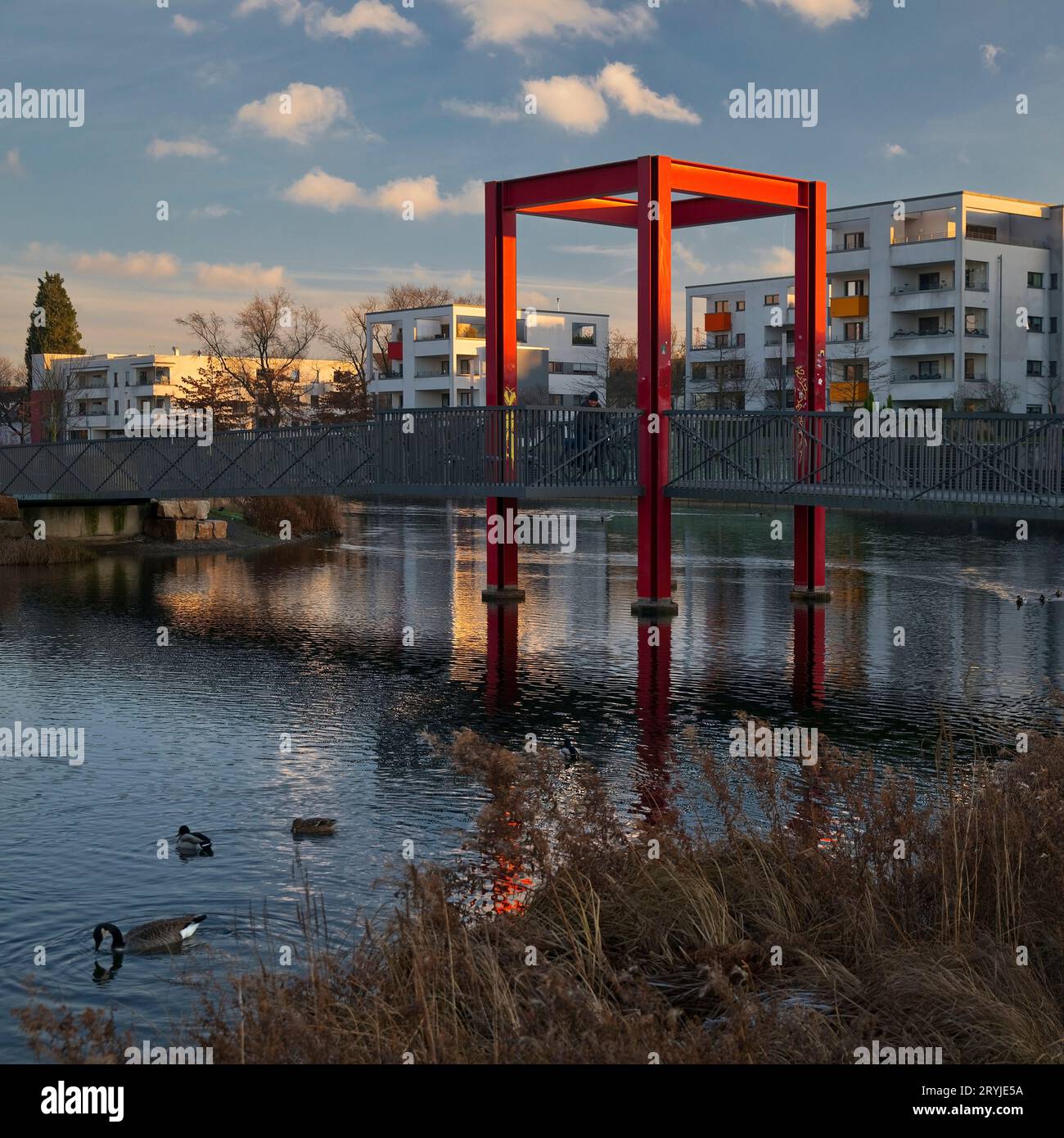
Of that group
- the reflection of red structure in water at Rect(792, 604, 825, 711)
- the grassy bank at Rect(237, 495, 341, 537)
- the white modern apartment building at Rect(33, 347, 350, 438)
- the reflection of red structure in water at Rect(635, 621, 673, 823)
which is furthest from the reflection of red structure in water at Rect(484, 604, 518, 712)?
the white modern apartment building at Rect(33, 347, 350, 438)

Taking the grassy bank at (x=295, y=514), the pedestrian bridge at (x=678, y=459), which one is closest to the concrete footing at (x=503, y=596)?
the pedestrian bridge at (x=678, y=459)

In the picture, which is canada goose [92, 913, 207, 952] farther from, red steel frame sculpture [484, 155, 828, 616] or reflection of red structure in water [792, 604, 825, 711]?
red steel frame sculpture [484, 155, 828, 616]

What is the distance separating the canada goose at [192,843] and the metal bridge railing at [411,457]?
14177 mm

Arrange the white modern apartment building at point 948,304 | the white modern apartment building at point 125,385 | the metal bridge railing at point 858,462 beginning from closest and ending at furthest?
the metal bridge railing at point 858,462 → the white modern apartment building at point 948,304 → the white modern apartment building at point 125,385

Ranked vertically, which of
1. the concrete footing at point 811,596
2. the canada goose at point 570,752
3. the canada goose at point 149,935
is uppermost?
→ the concrete footing at point 811,596

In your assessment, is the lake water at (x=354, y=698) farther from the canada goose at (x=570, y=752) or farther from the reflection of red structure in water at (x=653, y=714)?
the canada goose at (x=570, y=752)

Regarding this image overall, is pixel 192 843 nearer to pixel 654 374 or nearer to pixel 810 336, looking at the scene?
pixel 654 374

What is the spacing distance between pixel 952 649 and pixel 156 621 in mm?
13528

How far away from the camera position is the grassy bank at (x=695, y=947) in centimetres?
723

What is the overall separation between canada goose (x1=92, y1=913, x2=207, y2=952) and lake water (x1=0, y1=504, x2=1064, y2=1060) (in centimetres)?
10

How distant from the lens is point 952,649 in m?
22.6

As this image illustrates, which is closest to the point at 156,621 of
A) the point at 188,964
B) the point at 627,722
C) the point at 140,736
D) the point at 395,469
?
the point at 395,469

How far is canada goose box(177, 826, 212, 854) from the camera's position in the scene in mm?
11953

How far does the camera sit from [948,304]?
3155 inches
